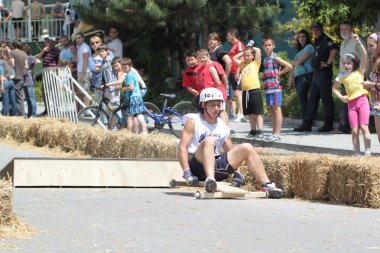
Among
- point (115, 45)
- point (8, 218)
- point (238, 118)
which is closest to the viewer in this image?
point (8, 218)

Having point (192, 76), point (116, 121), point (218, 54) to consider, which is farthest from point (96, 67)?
point (192, 76)

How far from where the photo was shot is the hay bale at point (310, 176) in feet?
39.8

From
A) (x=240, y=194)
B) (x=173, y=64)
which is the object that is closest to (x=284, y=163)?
(x=240, y=194)

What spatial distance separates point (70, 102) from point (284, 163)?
10.3m

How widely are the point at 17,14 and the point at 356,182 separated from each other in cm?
2808

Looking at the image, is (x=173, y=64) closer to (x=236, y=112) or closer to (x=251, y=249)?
(x=236, y=112)

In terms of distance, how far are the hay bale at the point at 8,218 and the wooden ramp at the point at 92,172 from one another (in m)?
3.78

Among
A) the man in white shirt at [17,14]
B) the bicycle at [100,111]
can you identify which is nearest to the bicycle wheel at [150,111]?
the bicycle at [100,111]

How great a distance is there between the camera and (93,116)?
2153cm

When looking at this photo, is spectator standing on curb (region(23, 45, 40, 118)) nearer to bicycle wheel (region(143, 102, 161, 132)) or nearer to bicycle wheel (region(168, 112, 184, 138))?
bicycle wheel (region(143, 102, 161, 132))

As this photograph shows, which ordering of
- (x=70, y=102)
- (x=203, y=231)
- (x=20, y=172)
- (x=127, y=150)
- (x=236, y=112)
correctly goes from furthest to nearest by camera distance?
(x=236, y=112) < (x=70, y=102) < (x=127, y=150) < (x=20, y=172) < (x=203, y=231)

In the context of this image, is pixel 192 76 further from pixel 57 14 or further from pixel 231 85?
pixel 57 14

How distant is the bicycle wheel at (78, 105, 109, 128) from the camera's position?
21.2 metres

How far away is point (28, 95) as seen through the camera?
2622 centimetres
